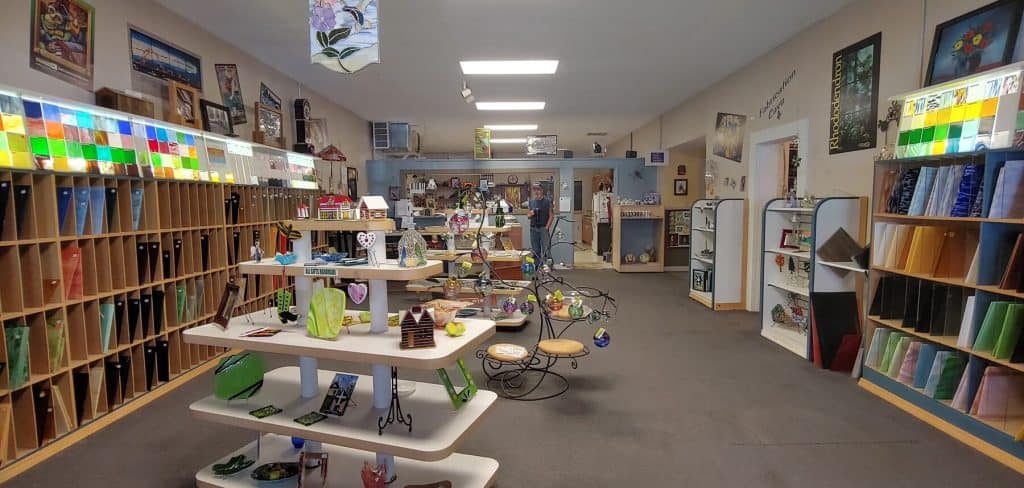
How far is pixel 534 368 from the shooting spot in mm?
4398

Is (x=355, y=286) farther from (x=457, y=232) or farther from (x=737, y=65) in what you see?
(x=737, y=65)

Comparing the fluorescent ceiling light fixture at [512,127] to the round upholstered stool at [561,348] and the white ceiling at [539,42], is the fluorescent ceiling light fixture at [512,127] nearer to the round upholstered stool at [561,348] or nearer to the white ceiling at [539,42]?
the white ceiling at [539,42]

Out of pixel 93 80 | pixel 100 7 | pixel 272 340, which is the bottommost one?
pixel 272 340

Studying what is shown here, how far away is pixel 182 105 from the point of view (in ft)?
14.6

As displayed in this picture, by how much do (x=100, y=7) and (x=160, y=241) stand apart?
182 cm

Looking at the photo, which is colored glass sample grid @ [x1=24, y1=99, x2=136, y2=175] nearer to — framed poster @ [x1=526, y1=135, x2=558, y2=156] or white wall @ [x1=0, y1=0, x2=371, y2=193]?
white wall @ [x1=0, y1=0, x2=371, y2=193]

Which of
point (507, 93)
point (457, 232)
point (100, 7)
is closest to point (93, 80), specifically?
point (100, 7)

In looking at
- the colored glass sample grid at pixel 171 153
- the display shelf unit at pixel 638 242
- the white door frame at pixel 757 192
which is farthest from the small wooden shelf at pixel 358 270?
Answer: the display shelf unit at pixel 638 242

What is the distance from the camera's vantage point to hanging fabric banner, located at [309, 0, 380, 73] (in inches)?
109

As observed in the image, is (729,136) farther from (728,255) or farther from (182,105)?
(182,105)

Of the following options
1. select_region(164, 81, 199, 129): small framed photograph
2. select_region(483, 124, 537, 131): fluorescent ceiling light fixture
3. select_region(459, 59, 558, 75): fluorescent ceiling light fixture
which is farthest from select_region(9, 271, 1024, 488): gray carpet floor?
select_region(483, 124, 537, 131): fluorescent ceiling light fixture

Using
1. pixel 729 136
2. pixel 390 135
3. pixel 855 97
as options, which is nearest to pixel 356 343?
pixel 855 97

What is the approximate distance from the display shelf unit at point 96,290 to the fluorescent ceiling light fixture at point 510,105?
5.15 meters

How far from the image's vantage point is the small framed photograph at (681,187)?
10.9 meters
